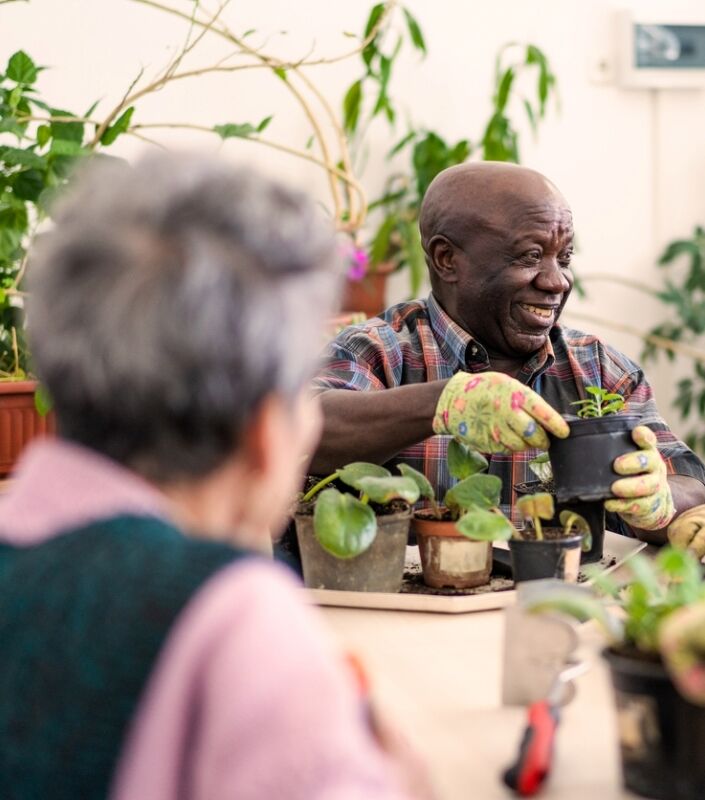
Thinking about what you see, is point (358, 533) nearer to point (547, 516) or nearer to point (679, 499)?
point (547, 516)

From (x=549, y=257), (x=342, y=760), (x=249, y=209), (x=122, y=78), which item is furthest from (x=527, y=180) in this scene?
(x=122, y=78)

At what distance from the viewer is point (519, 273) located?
1.89m

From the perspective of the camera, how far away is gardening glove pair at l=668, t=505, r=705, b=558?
1537mm

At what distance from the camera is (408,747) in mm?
670

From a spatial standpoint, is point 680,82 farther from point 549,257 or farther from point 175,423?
point 175,423

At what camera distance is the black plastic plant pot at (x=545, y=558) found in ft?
4.30

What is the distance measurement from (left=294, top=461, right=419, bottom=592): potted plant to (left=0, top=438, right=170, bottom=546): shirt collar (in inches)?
27.4

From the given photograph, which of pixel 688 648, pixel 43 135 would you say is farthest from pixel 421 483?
pixel 43 135

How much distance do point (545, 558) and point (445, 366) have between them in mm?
695

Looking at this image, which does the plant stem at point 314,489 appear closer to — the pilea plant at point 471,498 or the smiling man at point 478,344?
the pilea plant at point 471,498

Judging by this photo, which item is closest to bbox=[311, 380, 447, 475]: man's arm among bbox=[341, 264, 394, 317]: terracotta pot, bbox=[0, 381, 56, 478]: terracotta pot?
bbox=[0, 381, 56, 478]: terracotta pot

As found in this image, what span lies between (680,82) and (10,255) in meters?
2.42

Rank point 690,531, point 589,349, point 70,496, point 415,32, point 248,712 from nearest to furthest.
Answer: point 248,712, point 70,496, point 690,531, point 589,349, point 415,32

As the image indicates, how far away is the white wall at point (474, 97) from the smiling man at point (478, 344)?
1.49 meters
